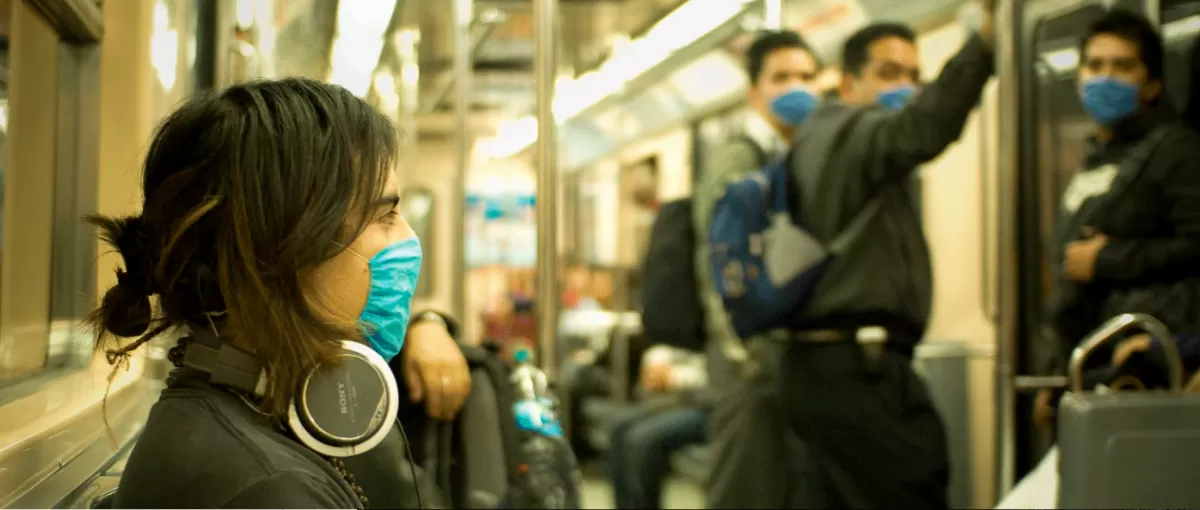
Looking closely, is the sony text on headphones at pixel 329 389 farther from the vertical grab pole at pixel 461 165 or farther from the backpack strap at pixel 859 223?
the vertical grab pole at pixel 461 165

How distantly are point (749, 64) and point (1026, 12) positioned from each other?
1097 millimetres

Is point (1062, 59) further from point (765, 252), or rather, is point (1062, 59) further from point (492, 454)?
point (492, 454)

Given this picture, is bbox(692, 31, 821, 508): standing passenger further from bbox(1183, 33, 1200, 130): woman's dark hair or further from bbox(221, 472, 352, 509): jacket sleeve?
bbox(221, 472, 352, 509): jacket sleeve

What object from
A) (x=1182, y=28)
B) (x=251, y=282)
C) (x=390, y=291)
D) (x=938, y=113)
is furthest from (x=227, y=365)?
(x=1182, y=28)

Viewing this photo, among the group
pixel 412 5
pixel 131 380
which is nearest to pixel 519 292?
pixel 412 5

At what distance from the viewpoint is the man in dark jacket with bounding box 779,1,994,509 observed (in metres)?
2.79

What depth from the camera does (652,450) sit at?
460 cm

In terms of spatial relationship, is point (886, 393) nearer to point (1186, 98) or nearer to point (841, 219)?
point (841, 219)

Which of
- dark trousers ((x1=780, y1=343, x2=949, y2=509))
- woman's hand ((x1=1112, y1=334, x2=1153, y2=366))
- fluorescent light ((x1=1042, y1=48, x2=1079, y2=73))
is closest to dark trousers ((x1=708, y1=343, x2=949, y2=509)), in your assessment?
dark trousers ((x1=780, y1=343, x2=949, y2=509))

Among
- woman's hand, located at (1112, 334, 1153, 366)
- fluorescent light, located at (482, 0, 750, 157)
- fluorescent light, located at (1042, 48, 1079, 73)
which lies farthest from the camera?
fluorescent light, located at (1042, 48, 1079, 73)

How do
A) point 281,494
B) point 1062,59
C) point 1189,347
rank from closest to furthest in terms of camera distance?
point 281,494
point 1189,347
point 1062,59

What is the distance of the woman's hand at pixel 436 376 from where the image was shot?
1.90 m

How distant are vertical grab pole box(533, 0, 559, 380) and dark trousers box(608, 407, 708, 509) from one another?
2.24 m

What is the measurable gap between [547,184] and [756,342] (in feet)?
3.15
